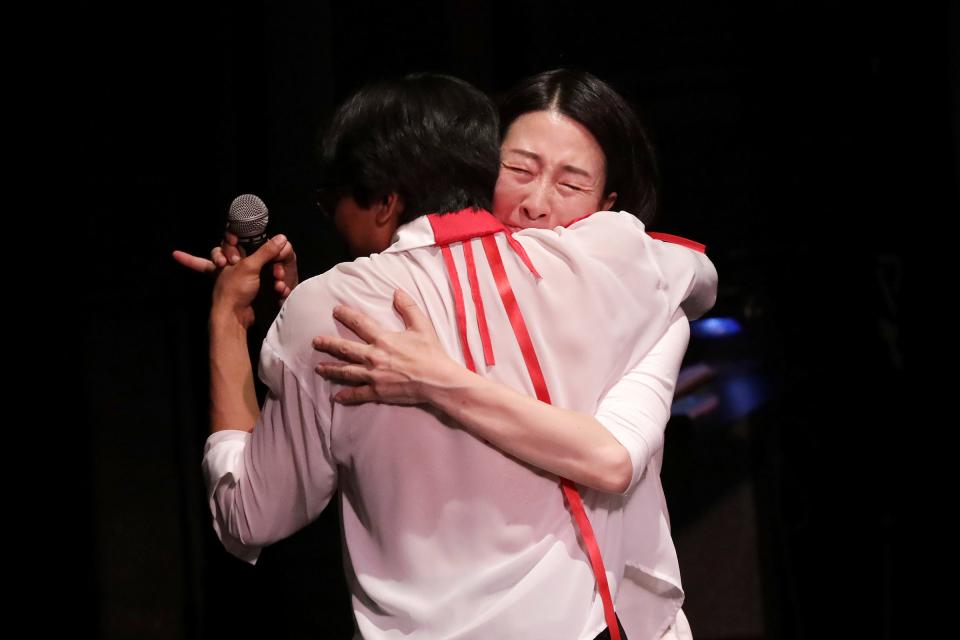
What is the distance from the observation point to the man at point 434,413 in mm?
1442

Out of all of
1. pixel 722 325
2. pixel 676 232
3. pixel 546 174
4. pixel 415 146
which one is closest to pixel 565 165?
pixel 546 174

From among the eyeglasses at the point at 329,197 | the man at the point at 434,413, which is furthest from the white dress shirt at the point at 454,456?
the eyeglasses at the point at 329,197

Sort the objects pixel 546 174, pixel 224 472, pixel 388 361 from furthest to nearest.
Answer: pixel 546 174 → pixel 224 472 → pixel 388 361

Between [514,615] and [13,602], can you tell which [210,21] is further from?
[514,615]

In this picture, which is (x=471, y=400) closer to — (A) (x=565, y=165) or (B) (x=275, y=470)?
(B) (x=275, y=470)

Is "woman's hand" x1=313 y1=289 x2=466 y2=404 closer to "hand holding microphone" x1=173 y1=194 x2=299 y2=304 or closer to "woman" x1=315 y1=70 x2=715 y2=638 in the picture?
"woman" x1=315 y1=70 x2=715 y2=638

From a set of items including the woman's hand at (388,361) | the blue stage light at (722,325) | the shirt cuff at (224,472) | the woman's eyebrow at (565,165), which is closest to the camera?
the woman's hand at (388,361)

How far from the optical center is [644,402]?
1.52 meters

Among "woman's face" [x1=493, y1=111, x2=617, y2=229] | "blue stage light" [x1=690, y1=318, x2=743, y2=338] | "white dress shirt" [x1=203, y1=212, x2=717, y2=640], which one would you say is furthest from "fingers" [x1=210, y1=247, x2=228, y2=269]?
A: "blue stage light" [x1=690, y1=318, x2=743, y2=338]

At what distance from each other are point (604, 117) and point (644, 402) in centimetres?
49

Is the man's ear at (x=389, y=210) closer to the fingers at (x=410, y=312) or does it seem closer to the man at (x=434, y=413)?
the man at (x=434, y=413)

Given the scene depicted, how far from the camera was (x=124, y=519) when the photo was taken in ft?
8.02

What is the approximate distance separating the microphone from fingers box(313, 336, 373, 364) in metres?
0.28

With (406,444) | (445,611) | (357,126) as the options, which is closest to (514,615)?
(445,611)
